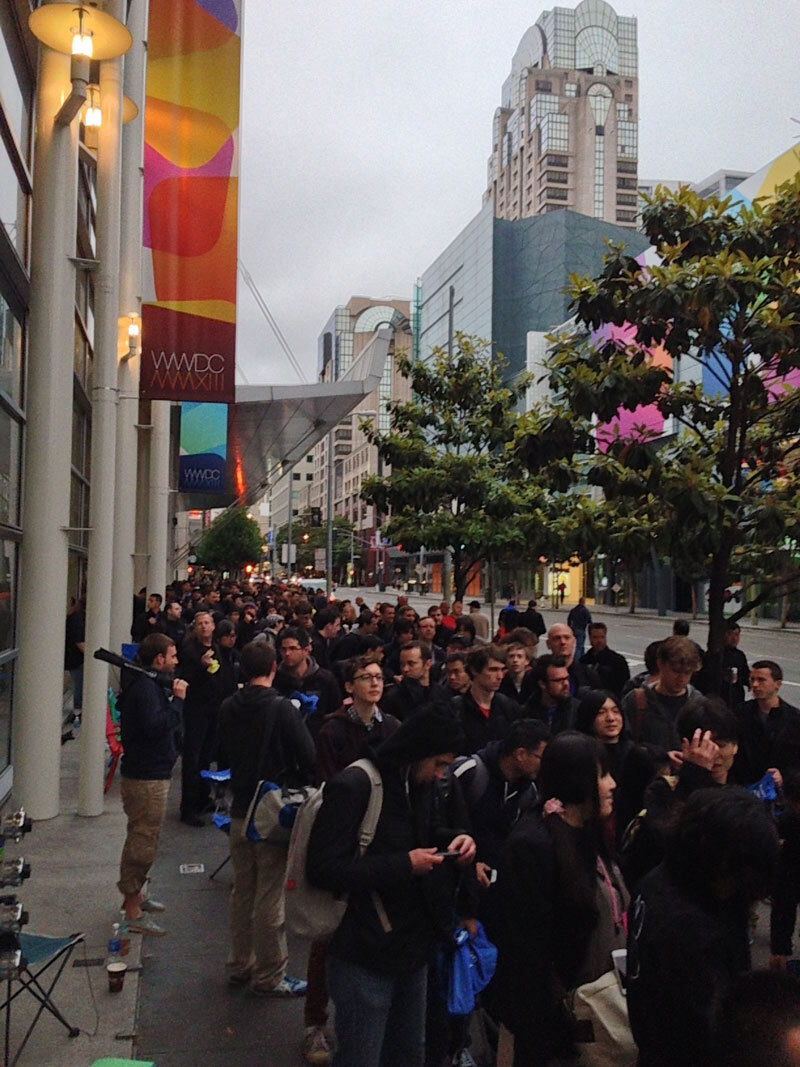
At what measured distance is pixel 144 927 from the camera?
6.22 metres

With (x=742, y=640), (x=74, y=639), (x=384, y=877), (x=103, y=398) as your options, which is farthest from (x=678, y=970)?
(x=742, y=640)

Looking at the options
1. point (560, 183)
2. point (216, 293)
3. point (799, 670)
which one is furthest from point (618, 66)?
point (216, 293)

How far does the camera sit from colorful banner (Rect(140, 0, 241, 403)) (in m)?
11.3

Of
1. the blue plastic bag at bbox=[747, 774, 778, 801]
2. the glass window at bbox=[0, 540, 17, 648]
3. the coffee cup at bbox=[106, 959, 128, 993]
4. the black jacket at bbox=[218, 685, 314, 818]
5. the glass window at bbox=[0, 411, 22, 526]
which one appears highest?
the glass window at bbox=[0, 411, 22, 526]

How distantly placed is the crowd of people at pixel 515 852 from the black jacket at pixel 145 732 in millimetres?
13

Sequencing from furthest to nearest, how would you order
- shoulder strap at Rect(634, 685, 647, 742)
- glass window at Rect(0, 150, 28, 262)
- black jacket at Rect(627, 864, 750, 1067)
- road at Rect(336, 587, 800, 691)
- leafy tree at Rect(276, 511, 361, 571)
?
leafy tree at Rect(276, 511, 361, 571) < road at Rect(336, 587, 800, 691) < glass window at Rect(0, 150, 28, 262) < shoulder strap at Rect(634, 685, 647, 742) < black jacket at Rect(627, 864, 750, 1067)

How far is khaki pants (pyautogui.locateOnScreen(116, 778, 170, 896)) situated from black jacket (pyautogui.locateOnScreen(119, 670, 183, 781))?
0.20ft

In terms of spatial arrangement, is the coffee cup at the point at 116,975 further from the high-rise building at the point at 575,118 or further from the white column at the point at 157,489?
the high-rise building at the point at 575,118

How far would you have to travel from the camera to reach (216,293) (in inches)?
452

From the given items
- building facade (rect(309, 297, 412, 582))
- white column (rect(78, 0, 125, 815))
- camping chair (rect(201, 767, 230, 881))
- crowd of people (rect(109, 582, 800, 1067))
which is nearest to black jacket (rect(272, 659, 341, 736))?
crowd of people (rect(109, 582, 800, 1067))

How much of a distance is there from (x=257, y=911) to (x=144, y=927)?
4.10ft

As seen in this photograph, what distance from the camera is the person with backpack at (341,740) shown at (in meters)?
4.81

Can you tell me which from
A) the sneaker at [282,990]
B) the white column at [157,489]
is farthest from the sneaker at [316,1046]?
the white column at [157,489]

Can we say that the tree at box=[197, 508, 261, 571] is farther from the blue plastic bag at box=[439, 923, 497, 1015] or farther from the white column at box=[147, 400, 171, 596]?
the blue plastic bag at box=[439, 923, 497, 1015]
